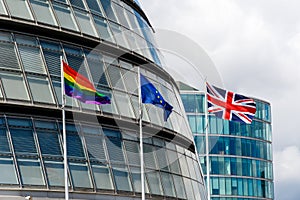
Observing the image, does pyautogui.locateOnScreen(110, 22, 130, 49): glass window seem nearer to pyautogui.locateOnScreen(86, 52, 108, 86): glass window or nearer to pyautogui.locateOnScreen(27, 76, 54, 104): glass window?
pyautogui.locateOnScreen(86, 52, 108, 86): glass window

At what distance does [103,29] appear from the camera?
3388 cm

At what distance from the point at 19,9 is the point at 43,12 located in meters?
1.12

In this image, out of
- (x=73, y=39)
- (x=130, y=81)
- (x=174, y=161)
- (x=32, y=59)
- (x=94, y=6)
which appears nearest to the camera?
(x=32, y=59)

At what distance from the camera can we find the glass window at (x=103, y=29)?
3353 centimetres

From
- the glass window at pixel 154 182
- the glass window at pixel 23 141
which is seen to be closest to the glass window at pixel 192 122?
the glass window at pixel 154 182

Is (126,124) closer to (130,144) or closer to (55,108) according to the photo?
(130,144)

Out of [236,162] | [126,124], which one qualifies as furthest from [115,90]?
[236,162]

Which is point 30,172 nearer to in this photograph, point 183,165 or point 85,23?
point 85,23

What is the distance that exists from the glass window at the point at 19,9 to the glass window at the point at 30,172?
230 inches

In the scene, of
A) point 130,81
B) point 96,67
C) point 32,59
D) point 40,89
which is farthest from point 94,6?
point 40,89

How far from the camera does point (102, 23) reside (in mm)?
34156

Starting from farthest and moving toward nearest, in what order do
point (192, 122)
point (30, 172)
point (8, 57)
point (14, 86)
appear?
1. point (192, 122)
2. point (8, 57)
3. point (14, 86)
4. point (30, 172)

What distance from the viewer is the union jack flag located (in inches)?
1570

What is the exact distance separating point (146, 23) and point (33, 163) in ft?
43.3
